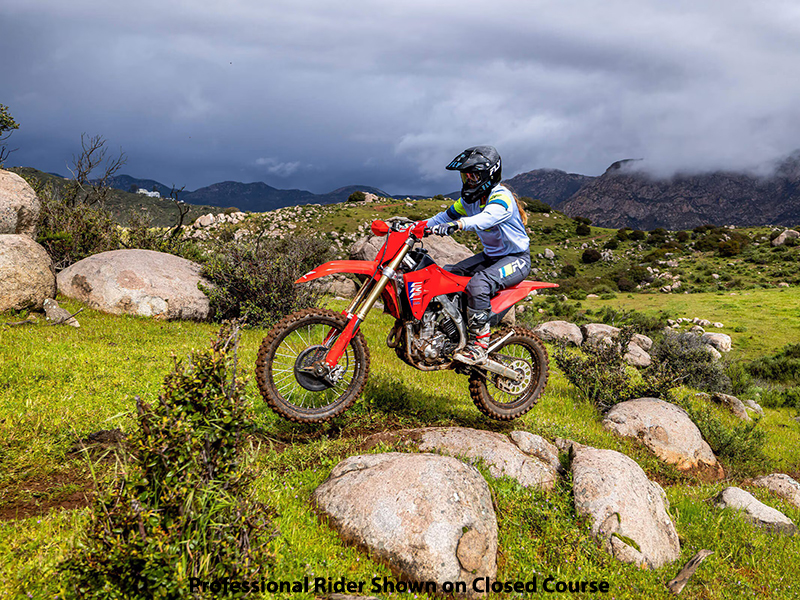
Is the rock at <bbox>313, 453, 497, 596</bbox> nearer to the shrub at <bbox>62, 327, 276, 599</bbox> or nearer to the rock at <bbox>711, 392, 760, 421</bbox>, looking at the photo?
the shrub at <bbox>62, 327, 276, 599</bbox>

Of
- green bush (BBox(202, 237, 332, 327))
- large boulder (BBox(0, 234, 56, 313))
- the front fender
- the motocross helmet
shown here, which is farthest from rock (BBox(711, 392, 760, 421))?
large boulder (BBox(0, 234, 56, 313))

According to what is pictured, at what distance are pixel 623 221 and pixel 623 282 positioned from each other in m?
146

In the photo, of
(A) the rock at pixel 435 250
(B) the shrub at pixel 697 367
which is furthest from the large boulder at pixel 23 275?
(B) the shrub at pixel 697 367

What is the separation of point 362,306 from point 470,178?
238cm

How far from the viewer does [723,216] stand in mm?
168875

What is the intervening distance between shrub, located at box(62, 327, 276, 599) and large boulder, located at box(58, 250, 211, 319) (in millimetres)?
10805

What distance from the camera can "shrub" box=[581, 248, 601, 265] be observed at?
60.9 meters

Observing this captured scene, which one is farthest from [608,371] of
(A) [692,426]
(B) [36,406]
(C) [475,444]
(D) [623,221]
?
(D) [623,221]

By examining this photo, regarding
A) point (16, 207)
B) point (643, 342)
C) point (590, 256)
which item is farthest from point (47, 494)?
point (590, 256)

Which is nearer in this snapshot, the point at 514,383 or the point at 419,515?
the point at 419,515

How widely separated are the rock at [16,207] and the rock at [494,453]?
13581mm

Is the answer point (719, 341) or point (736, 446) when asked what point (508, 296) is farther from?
point (719, 341)

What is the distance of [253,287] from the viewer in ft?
45.7

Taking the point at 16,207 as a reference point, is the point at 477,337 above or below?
below
